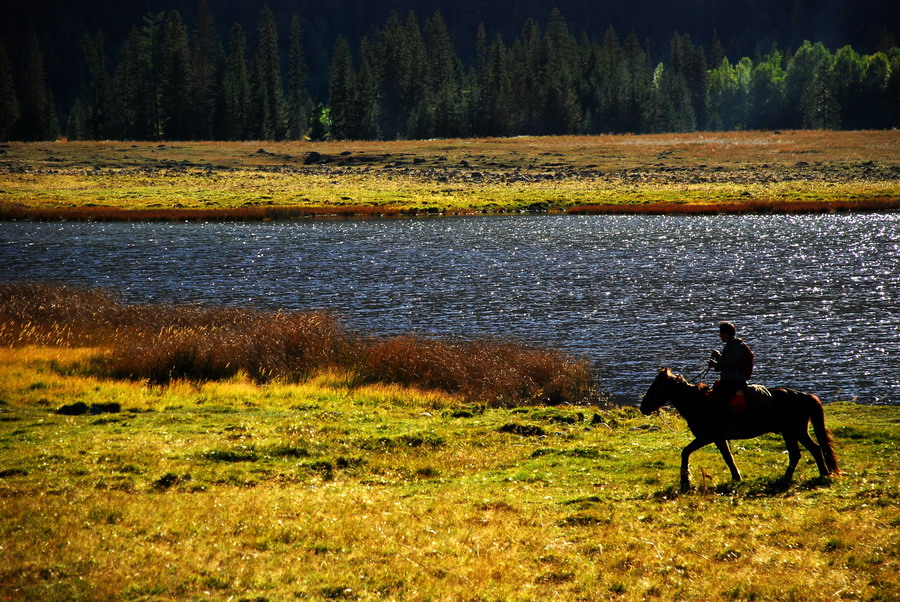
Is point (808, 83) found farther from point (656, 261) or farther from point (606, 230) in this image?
point (656, 261)

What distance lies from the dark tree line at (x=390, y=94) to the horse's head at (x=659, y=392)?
15411 centimetres

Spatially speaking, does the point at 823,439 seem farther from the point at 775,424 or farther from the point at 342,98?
the point at 342,98

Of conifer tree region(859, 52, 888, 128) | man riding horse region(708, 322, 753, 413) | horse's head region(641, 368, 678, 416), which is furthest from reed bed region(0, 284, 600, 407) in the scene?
conifer tree region(859, 52, 888, 128)

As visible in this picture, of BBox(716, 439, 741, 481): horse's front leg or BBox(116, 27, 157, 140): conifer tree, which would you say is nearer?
BBox(716, 439, 741, 481): horse's front leg

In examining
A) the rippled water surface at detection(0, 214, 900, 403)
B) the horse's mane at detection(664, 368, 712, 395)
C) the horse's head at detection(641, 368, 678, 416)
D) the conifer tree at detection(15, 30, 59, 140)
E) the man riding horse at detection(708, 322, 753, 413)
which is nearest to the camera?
the man riding horse at detection(708, 322, 753, 413)

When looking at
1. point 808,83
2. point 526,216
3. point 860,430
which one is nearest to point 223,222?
point 526,216

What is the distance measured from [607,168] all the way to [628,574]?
114318mm

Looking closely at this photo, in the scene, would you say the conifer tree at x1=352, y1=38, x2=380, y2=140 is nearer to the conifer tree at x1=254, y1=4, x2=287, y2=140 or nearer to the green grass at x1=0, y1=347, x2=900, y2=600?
the conifer tree at x1=254, y1=4, x2=287, y2=140

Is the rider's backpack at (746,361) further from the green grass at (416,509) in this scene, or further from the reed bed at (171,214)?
the reed bed at (171,214)

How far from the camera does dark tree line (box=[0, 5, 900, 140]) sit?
16725 centimetres

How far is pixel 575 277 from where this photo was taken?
53.7 m

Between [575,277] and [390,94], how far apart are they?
145597 millimetres

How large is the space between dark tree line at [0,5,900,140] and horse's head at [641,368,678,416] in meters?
154

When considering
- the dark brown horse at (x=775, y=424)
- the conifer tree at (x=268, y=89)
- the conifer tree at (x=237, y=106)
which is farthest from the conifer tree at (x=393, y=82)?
the dark brown horse at (x=775, y=424)
